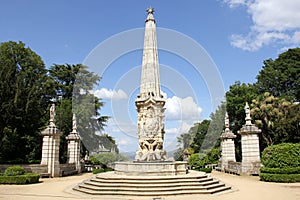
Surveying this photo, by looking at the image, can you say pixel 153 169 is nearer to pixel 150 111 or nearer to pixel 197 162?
pixel 150 111

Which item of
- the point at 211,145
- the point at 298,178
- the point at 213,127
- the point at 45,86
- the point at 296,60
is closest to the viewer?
the point at 298,178

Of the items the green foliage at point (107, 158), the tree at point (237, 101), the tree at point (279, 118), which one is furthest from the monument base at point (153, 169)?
the tree at point (237, 101)

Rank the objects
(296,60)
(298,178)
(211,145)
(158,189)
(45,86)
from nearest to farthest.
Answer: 1. (158,189)
2. (298,178)
3. (45,86)
4. (296,60)
5. (211,145)

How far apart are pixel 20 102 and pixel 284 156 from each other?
93.0ft

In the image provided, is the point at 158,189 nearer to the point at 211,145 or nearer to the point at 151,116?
the point at 151,116

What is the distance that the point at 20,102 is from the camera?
3014cm

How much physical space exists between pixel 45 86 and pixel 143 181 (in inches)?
1002

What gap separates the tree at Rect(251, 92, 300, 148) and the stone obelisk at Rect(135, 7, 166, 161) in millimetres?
17543

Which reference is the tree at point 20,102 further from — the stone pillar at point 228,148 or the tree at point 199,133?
the tree at point 199,133

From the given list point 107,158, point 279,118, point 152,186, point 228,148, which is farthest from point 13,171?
point 279,118

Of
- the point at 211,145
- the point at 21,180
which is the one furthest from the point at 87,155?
the point at 21,180

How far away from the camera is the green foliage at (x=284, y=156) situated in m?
17.6

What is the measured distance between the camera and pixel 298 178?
16656 mm

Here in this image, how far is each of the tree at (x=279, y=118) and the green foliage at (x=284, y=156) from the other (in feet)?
40.7
